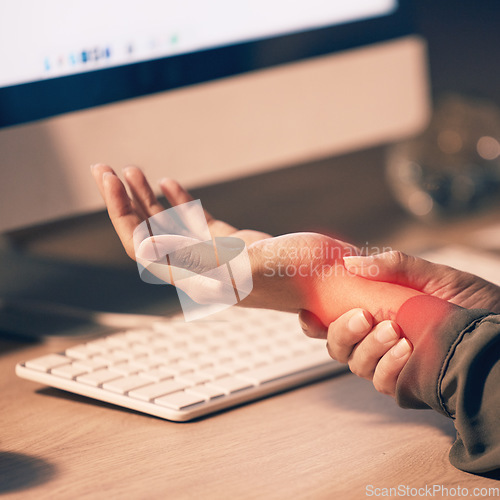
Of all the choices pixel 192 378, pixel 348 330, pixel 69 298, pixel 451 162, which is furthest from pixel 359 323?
pixel 451 162

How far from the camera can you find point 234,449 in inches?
14.8

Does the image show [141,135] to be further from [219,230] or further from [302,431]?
[302,431]

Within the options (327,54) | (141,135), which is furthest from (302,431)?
(327,54)

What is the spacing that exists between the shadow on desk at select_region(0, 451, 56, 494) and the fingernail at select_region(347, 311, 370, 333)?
7.3 inches

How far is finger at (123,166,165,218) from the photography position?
1.50 ft

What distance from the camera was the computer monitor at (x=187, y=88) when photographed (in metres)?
0.53

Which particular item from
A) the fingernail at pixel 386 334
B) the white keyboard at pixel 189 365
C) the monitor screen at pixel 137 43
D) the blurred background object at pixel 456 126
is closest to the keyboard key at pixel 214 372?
the white keyboard at pixel 189 365

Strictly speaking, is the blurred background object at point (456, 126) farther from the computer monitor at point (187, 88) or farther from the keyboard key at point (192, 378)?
the keyboard key at point (192, 378)

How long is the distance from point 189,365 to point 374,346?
124 millimetres

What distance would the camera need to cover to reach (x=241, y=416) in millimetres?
411

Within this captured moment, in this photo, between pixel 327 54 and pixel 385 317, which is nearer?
pixel 385 317

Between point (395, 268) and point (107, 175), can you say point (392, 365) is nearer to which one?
point (395, 268)

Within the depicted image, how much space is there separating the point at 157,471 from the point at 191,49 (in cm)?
38

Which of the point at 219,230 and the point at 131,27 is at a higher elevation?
the point at 131,27
